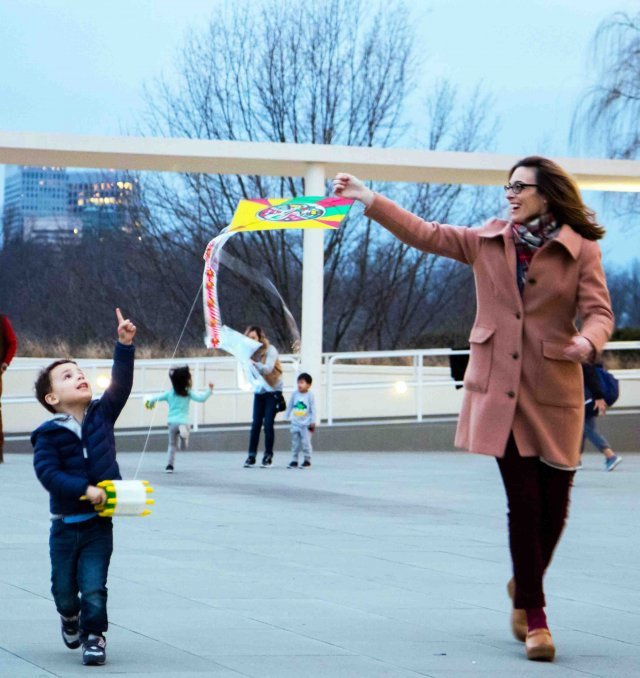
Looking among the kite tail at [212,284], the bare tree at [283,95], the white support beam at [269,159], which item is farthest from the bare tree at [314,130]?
the kite tail at [212,284]

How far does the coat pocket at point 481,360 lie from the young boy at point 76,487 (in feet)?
4.64

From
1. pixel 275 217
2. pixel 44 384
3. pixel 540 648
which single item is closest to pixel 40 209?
pixel 275 217

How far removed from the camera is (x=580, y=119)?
29.2 m

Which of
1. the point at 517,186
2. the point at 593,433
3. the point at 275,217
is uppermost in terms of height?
the point at 517,186

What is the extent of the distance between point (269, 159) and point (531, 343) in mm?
13852

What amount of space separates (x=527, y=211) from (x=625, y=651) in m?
1.81

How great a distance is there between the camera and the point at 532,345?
19.2ft

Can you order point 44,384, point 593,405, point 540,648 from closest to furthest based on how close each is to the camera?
point 540,648 < point 44,384 < point 593,405

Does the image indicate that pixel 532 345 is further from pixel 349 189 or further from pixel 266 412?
pixel 266 412

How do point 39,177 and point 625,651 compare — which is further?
point 39,177

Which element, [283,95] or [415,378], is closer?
[415,378]

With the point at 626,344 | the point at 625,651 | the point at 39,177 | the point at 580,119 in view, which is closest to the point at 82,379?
the point at 625,651

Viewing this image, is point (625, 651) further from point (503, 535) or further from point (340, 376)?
point (340, 376)

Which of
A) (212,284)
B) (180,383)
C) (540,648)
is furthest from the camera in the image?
(180,383)
